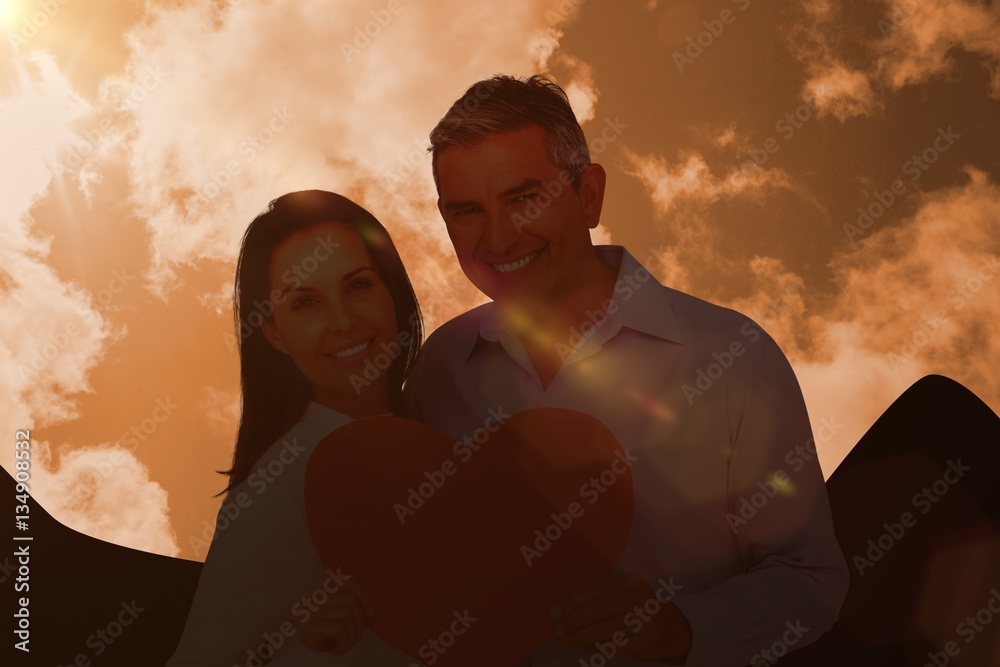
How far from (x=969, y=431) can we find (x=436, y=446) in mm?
1893

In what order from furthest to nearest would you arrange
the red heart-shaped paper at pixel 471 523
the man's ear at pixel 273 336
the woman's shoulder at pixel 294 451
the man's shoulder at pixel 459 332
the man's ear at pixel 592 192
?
the man's shoulder at pixel 459 332 < the man's ear at pixel 592 192 < the man's ear at pixel 273 336 < the woman's shoulder at pixel 294 451 < the red heart-shaped paper at pixel 471 523

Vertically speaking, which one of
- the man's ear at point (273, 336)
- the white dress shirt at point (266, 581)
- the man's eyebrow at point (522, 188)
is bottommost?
the white dress shirt at point (266, 581)

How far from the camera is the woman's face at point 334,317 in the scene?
2.32 meters

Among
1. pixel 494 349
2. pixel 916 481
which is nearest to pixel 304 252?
pixel 494 349

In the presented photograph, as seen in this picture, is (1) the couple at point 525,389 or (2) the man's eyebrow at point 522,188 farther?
(2) the man's eyebrow at point 522,188

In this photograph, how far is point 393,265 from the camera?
8.11 ft

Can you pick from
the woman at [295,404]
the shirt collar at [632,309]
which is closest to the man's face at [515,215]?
the shirt collar at [632,309]

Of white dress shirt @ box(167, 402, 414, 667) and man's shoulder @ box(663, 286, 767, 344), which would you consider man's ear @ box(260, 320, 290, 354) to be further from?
man's shoulder @ box(663, 286, 767, 344)

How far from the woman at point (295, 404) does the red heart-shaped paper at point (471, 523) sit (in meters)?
0.12

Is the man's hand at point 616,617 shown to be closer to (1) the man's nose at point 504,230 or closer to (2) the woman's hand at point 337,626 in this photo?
(2) the woman's hand at point 337,626

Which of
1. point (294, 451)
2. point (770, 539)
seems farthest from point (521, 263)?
point (770, 539)

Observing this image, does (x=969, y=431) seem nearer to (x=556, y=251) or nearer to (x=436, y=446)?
(x=556, y=251)

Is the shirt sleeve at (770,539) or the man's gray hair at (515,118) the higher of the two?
the man's gray hair at (515,118)

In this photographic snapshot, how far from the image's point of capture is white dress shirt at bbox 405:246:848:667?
2123mm
